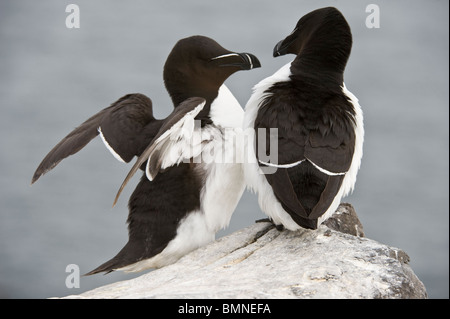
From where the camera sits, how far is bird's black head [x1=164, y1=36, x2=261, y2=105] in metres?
4.73

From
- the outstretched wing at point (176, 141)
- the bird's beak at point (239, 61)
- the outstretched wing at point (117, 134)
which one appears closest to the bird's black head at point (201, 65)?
the bird's beak at point (239, 61)

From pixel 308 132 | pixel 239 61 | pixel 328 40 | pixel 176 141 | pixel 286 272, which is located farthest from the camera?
pixel 239 61

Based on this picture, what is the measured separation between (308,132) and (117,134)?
48.6 inches

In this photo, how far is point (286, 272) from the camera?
11.6 ft

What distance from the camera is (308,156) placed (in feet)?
12.4

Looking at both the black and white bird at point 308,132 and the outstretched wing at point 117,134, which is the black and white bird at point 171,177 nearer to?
the outstretched wing at point 117,134

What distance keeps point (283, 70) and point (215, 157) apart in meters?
0.70

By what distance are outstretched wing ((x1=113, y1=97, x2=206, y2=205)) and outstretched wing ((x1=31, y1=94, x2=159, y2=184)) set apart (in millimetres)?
140

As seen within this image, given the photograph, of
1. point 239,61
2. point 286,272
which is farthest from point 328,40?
point 286,272

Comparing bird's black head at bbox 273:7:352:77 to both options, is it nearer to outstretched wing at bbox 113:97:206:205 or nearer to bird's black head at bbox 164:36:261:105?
bird's black head at bbox 164:36:261:105

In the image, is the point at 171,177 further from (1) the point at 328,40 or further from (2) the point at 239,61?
(1) the point at 328,40

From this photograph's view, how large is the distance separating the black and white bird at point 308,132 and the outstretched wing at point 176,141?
1.14 feet

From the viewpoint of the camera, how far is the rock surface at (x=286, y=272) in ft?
10.9
